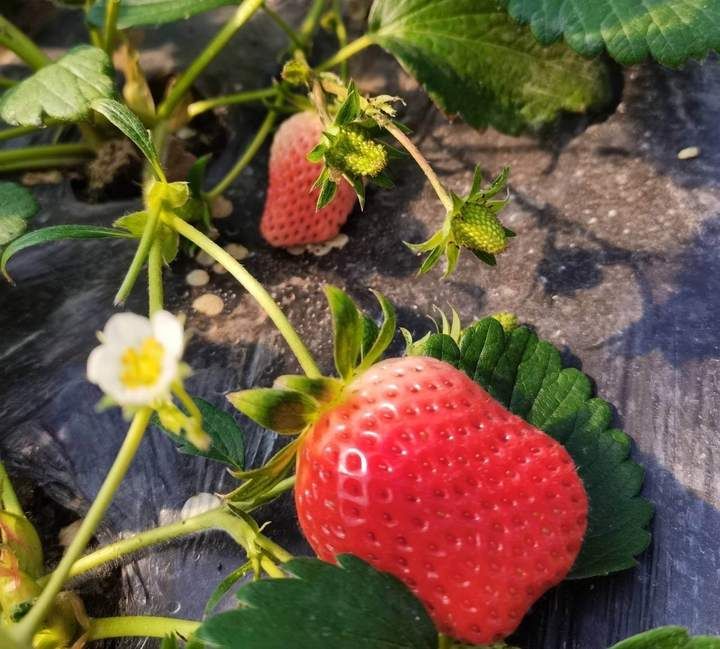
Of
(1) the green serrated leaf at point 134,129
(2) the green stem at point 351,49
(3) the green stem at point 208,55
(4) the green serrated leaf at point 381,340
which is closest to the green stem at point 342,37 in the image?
(2) the green stem at point 351,49

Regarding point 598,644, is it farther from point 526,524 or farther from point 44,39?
point 44,39

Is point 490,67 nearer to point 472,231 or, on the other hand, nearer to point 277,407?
point 472,231

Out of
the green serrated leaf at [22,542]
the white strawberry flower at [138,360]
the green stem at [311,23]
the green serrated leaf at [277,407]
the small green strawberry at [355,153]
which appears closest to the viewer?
the white strawberry flower at [138,360]

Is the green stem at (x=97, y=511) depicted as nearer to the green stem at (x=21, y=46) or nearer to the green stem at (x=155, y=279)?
the green stem at (x=155, y=279)

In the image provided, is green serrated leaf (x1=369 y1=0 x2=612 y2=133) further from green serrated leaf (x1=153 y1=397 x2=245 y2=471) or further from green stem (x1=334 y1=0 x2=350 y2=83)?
green serrated leaf (x1=153 y1=397 x2=245 y2=471)

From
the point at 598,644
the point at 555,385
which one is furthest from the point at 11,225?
the point at 598,644

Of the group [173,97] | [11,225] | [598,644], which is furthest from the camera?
[173,97]

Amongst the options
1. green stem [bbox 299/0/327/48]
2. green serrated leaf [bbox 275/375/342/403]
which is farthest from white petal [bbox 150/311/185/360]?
green stem [bbox 299/0/327/48]

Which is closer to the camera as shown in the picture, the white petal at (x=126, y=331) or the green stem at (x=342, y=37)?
the white petal at (x=126, y=331)
